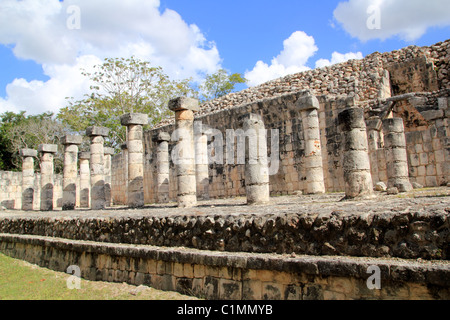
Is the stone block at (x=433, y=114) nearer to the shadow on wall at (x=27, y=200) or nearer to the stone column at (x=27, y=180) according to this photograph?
the stone column at (x=27, y=180)

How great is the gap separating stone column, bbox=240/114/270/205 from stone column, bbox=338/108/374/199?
215cm

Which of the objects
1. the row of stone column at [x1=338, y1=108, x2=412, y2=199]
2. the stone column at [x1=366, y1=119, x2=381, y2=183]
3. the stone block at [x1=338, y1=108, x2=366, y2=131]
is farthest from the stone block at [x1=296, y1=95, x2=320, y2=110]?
the stone block at [x1=338, y1=108, x2=366, y2=131]

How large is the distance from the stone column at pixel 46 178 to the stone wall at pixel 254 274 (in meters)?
10.9

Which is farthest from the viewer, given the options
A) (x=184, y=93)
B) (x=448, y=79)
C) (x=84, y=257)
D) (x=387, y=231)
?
(x=184, y=93)

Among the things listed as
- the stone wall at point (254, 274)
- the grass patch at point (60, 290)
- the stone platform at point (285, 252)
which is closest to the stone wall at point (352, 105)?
the stone platform at point (285, 252)

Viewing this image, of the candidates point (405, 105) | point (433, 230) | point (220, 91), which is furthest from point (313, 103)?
point (220, 91)

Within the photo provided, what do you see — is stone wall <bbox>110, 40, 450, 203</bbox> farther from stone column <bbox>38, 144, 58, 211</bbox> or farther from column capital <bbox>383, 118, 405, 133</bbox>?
stone column <bbox>38, 144, 58, 211</bbox>

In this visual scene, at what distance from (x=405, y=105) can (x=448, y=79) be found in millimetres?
2367

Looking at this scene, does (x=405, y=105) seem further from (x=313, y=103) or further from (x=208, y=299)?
(x=208, y=299)

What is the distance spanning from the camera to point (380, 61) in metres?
18.9

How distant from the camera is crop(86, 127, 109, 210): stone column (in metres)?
15.8

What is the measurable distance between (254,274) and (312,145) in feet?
25.9

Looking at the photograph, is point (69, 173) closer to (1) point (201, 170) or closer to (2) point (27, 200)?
(2) point (27, 200)

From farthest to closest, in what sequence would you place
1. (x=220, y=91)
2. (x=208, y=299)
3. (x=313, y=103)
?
(x=220, y=91) < (x=313, y=103) < (x=208, y=299)
